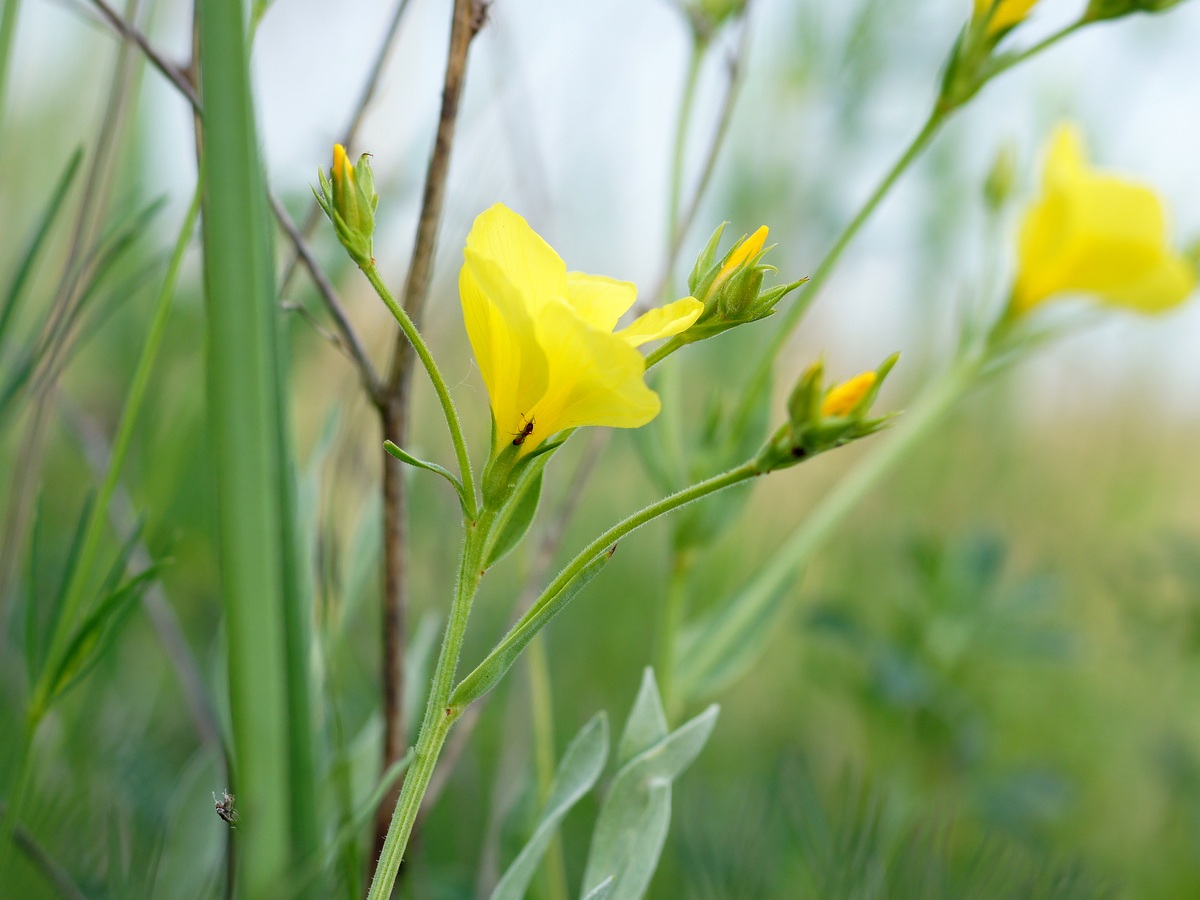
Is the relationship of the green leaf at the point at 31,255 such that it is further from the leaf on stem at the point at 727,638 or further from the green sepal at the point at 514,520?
the leaf on stem at the point at 727,638

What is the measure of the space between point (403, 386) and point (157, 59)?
0.49 feet

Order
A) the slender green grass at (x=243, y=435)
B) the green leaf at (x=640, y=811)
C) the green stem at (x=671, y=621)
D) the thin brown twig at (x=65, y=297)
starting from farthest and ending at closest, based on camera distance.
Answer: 1. the green stem at (x=671, y=621)
2. the thin brown twig at (x=65, y=297)
3. the green leaf at (x=640, y=811)
4. the slender green grass at (x=243, y=435)

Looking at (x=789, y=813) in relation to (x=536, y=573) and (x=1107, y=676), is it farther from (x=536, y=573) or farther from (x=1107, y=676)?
(x=1107, y=676)

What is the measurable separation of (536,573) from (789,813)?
17 centimetres

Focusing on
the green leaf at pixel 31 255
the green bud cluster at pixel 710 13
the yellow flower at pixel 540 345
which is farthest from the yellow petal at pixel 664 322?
the green bud cluster at pixel 710 13

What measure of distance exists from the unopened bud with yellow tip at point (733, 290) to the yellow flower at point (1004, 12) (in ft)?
0.83

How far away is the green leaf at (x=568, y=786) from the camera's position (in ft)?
0.94

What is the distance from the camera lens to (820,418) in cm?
26

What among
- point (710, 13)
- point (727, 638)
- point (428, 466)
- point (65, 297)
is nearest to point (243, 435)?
point (428, 466)

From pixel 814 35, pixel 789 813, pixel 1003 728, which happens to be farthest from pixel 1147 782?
pixel 814 35

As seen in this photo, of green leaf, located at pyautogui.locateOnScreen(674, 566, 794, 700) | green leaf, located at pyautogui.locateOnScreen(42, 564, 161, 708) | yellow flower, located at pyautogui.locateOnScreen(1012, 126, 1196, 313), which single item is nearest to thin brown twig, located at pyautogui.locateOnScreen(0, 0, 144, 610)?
green leaf, located at pyautogui.locateOnScreen(42, 564, 161, 708)

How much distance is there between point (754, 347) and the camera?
38.5 inches

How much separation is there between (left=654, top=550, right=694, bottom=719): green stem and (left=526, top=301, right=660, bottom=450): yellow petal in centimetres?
28

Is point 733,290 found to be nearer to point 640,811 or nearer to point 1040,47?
point 640,811
